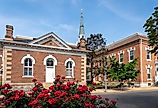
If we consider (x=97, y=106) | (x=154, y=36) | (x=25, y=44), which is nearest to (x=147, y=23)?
(x=154, y=36)

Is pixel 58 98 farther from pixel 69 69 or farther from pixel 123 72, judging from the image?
pixel 123 72

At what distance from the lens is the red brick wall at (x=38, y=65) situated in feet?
76.9

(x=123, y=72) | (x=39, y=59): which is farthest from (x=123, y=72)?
(x=39, y=59)

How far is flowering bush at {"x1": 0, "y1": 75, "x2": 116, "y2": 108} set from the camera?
5.77 metres

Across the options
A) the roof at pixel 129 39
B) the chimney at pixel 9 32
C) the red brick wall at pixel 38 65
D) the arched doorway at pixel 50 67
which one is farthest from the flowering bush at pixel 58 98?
the roof at pixel 129 39

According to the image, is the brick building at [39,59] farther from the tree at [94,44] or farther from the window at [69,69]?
the tree at [94,44]

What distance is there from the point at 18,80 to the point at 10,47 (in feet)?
12.2

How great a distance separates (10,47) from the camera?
23.1 metres

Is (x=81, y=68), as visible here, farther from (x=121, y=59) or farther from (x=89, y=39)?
(x=121, y=59)

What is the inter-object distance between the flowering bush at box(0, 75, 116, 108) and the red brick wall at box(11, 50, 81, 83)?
670 inches

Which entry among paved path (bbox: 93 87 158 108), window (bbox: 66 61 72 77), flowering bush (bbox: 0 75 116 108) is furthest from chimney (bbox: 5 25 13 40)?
flowering bush (bbox: 0 75 116 108)

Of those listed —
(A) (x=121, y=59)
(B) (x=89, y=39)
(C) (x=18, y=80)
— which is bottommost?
(C) (x=18, y=80)

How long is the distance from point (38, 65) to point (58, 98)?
1975cm

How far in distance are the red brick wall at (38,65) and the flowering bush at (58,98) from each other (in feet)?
55.8
